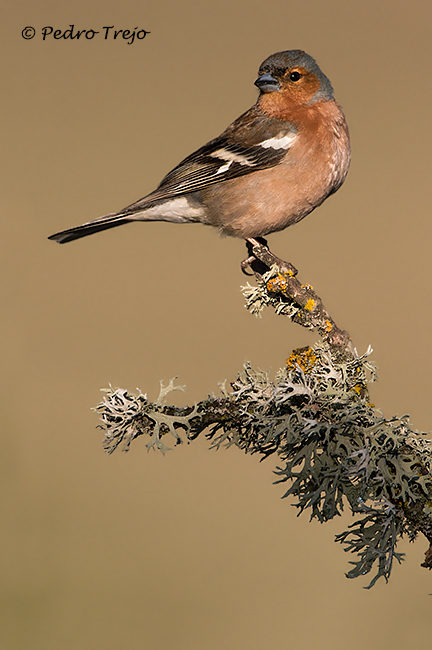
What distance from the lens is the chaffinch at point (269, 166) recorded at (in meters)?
3.27

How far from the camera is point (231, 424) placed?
6.74 ft

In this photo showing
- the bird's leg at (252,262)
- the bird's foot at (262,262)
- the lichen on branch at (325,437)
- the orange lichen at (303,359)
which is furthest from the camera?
the bird's leg at (252,262)

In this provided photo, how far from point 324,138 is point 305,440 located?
79.5 inches

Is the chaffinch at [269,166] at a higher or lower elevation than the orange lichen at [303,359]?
higher

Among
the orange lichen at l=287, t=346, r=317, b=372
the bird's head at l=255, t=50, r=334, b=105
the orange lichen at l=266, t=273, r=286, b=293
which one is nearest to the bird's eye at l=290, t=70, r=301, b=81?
the bird's head at l=255, t=50, r=334, b=105

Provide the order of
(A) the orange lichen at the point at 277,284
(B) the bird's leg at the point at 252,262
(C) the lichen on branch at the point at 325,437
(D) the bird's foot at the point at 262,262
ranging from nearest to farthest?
(C) the lichen on branch at the point at 325,437 → (A) the orange lichen at the point at 277,284 → (D) the bird's foot at the point at 262,262 → (B) the bird's leg at the point at 252,262

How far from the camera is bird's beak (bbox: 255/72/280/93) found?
130 inches

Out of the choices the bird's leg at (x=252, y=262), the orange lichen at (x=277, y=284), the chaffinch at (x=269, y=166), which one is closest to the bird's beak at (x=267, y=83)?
the chaffinch at (x=269, y=166)

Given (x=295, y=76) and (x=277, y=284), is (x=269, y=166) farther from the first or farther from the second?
(x=277, y=284)

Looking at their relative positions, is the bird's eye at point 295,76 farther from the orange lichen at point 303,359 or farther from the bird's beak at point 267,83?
the orange lichen at point 303,359

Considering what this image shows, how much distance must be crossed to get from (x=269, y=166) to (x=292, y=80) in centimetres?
55

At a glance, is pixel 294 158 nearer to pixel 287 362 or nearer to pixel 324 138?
pixel 324 138

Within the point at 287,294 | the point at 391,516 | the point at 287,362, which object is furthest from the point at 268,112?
the point at 391,516

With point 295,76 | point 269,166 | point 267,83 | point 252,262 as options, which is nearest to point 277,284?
point 252,262
